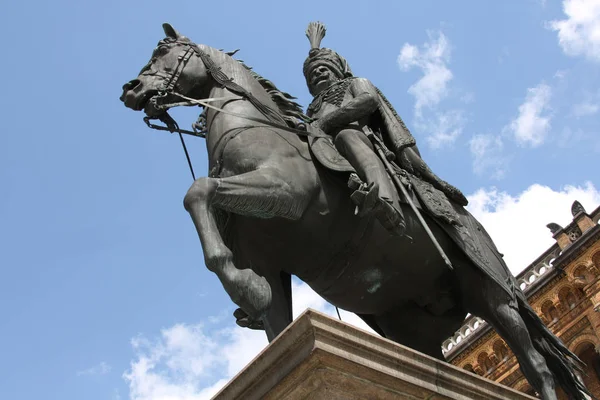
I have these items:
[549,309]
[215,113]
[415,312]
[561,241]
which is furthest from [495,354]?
[215,113]

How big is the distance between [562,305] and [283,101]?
18779 mm

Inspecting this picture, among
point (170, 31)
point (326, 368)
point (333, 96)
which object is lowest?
point (326, 368)

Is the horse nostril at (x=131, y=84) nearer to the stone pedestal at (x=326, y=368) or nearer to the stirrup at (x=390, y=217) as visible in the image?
the stirrup at (x=390, y=217)

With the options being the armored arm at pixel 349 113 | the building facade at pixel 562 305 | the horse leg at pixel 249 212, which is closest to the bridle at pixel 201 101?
the armored arm at pixel 349 113

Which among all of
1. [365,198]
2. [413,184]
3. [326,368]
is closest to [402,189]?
[413,184]

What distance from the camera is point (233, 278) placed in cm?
439

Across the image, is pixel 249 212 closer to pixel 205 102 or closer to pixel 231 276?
pixel 231 276

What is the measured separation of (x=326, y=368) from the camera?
375 cm

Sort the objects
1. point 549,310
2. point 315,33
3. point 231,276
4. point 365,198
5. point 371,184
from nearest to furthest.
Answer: point 231,276 < point 365,198 < point 371,184 < point 315,33 < point 549,310

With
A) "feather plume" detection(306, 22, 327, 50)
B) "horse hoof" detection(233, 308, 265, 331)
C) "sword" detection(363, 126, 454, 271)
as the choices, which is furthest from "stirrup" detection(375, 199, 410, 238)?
"feather plume" detection(306, 22, 327, 50)

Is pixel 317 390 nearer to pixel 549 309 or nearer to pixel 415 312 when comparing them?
pixel 415 312

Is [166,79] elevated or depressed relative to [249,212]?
elevated

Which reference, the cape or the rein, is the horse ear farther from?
the cape

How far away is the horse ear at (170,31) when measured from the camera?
6537mm
